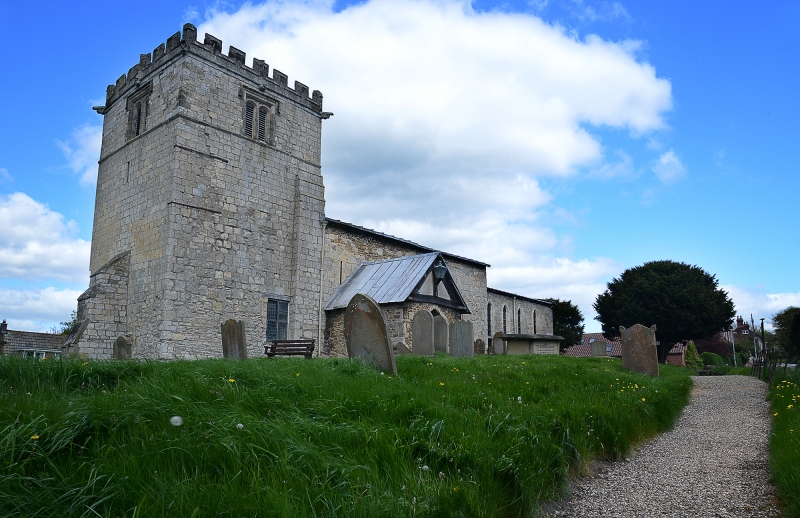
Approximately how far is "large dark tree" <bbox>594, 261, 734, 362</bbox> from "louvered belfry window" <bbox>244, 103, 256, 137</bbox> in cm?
2954

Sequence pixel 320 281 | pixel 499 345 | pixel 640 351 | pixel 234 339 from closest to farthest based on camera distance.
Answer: pixel 234 339 → pixel 640 351 → pixel 320 281 → pixel 499 345

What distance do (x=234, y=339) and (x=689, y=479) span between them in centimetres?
851

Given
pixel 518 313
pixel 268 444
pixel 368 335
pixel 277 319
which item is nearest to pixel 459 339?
pixel 368 335

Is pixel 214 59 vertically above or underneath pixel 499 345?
above

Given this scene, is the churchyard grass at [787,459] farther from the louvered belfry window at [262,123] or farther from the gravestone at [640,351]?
the louvered belfry window at [262,123]

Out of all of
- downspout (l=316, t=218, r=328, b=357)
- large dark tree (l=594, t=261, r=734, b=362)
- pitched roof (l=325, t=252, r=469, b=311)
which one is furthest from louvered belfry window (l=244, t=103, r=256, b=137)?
large dark tree (l=594, t=261, r=734, b=362)

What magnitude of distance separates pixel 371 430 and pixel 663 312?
126 ft

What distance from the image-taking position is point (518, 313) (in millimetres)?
33938

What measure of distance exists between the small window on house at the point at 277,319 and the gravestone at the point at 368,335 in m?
11.5

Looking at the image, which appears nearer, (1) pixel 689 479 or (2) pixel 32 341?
(1) pixel 689 479

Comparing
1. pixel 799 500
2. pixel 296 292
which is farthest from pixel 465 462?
pixel 296 292

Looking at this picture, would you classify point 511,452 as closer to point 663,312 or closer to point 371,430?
point 371,430

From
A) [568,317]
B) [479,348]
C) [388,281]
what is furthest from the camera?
[568,317]

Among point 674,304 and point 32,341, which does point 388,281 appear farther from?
point 674,304
